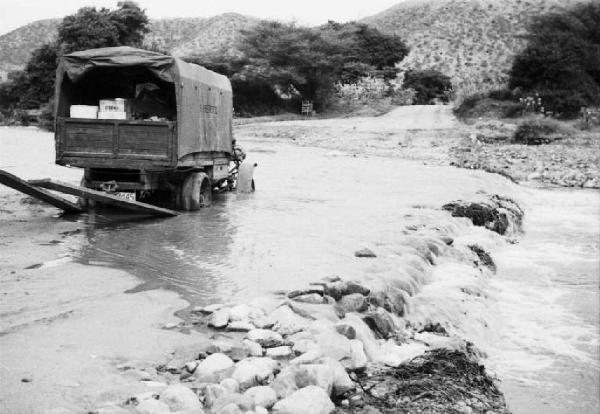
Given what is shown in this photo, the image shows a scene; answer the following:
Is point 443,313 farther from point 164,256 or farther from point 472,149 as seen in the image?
point 472,149

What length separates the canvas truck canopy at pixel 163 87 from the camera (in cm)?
1038

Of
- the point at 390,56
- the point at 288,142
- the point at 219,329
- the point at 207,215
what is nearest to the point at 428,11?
the point at 390,56

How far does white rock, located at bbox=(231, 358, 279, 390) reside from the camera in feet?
14.2

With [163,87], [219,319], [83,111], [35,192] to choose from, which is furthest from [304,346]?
[163,87]

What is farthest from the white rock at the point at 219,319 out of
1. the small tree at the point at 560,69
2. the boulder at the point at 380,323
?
the small tree at the point at 560,69

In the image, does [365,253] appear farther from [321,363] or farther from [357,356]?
[321,363]

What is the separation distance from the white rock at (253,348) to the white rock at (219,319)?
1.85 feet

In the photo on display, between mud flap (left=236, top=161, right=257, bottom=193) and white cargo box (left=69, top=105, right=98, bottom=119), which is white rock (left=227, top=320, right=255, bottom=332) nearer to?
white cargo box (left=69, top=105, right=98, bottom=119)

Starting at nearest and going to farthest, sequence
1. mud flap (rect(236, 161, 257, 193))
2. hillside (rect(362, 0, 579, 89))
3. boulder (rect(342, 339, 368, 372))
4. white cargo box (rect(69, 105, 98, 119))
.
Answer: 1. boulder (rect(342, 339, 368, 372))
2. white cargo box (rect(69, 105, 98, 119))
3. mud flap (rect(236, 161, 257, 193))
4. hillside (rect(362, 0, 579, 89))

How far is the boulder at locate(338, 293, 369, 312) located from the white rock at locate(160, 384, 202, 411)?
7.77ft

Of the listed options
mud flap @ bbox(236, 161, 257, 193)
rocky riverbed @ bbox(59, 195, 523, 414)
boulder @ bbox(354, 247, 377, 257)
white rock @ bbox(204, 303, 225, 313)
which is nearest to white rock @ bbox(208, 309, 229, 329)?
rocky riverbed @ bbox(59, 195, 523, 414)

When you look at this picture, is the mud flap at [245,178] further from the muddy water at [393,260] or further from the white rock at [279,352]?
the white rock at [279,352]

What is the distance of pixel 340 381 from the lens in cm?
441

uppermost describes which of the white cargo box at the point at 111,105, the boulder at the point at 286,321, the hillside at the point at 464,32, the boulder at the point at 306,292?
the hillside at the point at 464,32
